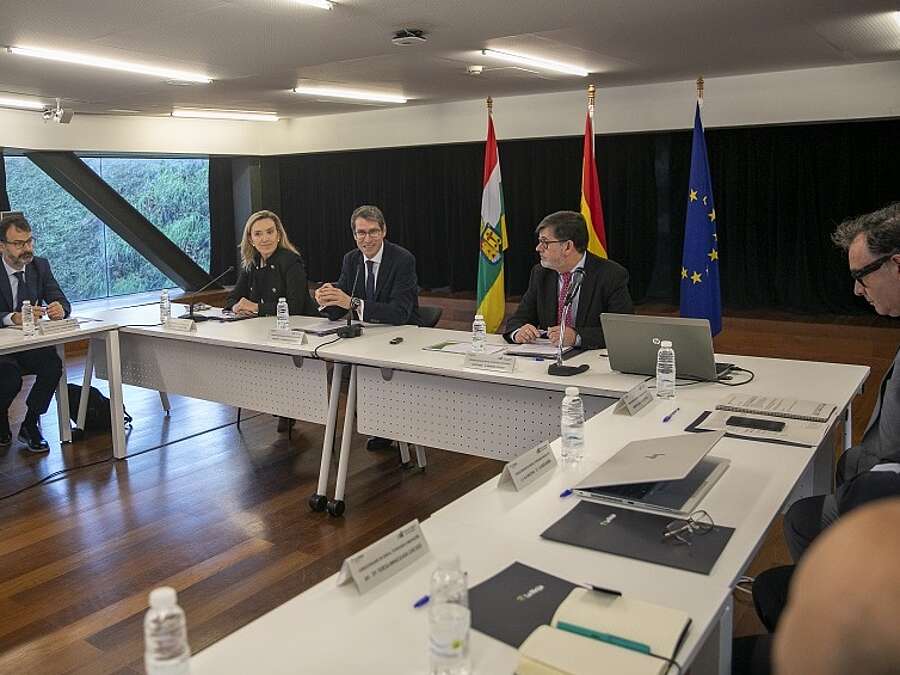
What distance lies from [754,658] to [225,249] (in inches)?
330

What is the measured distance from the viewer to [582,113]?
682 centimetres

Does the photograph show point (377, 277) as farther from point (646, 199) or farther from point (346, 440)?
point (646, 199)

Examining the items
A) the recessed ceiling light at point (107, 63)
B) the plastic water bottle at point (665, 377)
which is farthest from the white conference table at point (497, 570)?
the recessed ceiling light at point (107, 63)

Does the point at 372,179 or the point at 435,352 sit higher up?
the point at 372,179

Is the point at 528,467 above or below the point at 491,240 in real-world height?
below

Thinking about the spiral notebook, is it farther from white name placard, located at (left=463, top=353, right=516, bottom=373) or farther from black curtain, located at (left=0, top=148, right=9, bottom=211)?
black curtain, located at (left=0, top=148, right=9, bottom=211)

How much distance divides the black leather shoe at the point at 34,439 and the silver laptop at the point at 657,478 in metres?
3.57

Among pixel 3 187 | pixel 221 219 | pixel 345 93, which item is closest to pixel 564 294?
pixel 345 93

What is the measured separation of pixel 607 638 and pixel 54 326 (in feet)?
11.6

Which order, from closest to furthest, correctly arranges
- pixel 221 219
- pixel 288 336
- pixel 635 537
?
pixel 635 537, pixel 288 336, pixel 221 219

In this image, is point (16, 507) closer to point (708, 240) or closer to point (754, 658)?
point (754, 658)

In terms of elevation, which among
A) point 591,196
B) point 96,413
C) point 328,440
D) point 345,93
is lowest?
point 96,413

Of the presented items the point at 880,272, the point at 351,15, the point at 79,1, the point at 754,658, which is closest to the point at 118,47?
the point at 79,1

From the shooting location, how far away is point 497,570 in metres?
1.45
